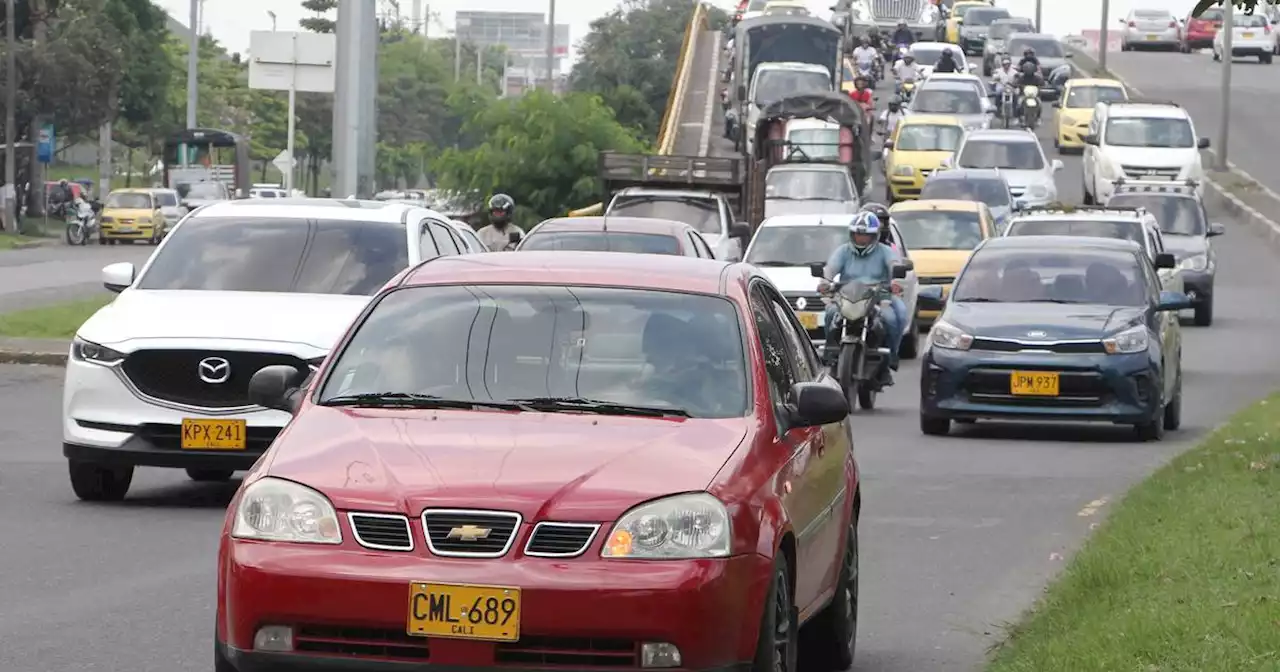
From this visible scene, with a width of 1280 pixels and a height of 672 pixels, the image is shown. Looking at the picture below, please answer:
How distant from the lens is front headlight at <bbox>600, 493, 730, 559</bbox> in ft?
22.7

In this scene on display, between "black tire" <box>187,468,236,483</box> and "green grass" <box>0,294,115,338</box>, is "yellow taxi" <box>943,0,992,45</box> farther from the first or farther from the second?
"black tire" <box>187,468,236,483</box>

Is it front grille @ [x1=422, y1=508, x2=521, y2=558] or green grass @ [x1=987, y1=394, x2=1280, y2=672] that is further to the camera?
green grass @ [x1=987, y1=394, x2=1280, y2=672]

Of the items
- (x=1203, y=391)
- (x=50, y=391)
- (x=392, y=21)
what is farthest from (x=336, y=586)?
(x=392, y=21)

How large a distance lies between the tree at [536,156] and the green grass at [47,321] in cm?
1307

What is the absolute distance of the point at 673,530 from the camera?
6992mm

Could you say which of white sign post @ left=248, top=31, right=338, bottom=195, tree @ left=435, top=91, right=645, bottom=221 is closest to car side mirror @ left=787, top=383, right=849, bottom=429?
white sign post @ left=248, top=31, right=338, bottom=195

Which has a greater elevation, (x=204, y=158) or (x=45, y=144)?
(x=45, y=144)

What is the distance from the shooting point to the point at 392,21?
193250mm

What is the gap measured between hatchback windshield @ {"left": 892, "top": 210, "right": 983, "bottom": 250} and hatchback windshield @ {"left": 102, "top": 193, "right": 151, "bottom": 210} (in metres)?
42.1

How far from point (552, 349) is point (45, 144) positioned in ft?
252

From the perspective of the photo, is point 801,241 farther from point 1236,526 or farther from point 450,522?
point 450,522

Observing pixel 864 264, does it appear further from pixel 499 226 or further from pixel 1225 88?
pixel 1225 88

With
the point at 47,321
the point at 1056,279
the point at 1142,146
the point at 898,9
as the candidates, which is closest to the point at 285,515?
the point at 1056,279

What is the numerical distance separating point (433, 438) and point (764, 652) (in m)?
1.17
